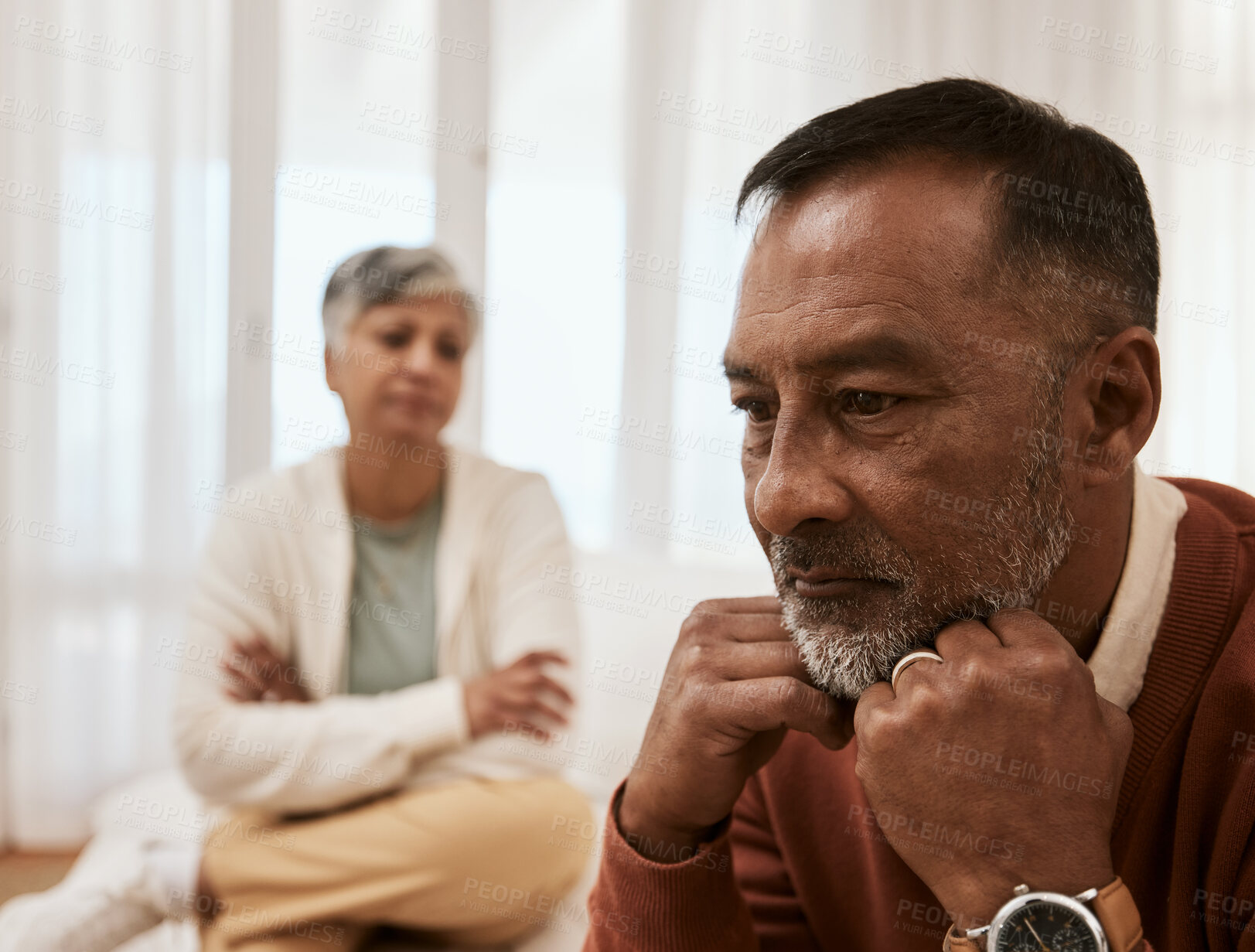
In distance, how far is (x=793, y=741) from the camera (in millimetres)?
1147

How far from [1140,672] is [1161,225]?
2148mm

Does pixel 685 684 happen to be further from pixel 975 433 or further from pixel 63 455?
pixel 63 455

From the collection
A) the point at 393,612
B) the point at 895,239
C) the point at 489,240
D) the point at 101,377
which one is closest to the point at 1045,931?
the point at 895,239

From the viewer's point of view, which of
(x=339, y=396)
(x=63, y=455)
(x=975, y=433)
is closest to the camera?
(x=975, y=433)

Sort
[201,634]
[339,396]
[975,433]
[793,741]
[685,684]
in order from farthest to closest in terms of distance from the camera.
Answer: [339,396], [201,634], [793,741], [685,684], [975,433]

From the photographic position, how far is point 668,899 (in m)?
0.94

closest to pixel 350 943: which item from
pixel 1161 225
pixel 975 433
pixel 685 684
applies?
pixel 685 684

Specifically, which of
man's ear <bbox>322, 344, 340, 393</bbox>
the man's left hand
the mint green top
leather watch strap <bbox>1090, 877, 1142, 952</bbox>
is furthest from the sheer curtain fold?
leather watch strap <bbox>1090, 877, 1142, 952</bbox>

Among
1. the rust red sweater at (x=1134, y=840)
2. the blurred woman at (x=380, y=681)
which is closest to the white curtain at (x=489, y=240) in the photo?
the blurred woman at (x=380, y=681)

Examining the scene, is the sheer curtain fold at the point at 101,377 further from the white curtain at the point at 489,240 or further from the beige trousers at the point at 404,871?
the beige trousers at the point at 404,871

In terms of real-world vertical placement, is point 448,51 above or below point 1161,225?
above

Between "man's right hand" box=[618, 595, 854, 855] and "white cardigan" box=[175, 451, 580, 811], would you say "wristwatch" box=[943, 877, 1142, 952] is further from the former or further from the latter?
"white cardigan" box=[175, 451, 580, 811]

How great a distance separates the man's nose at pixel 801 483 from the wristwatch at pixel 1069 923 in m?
0.33

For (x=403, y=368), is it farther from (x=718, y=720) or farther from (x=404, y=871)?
(x=718, y=720)
